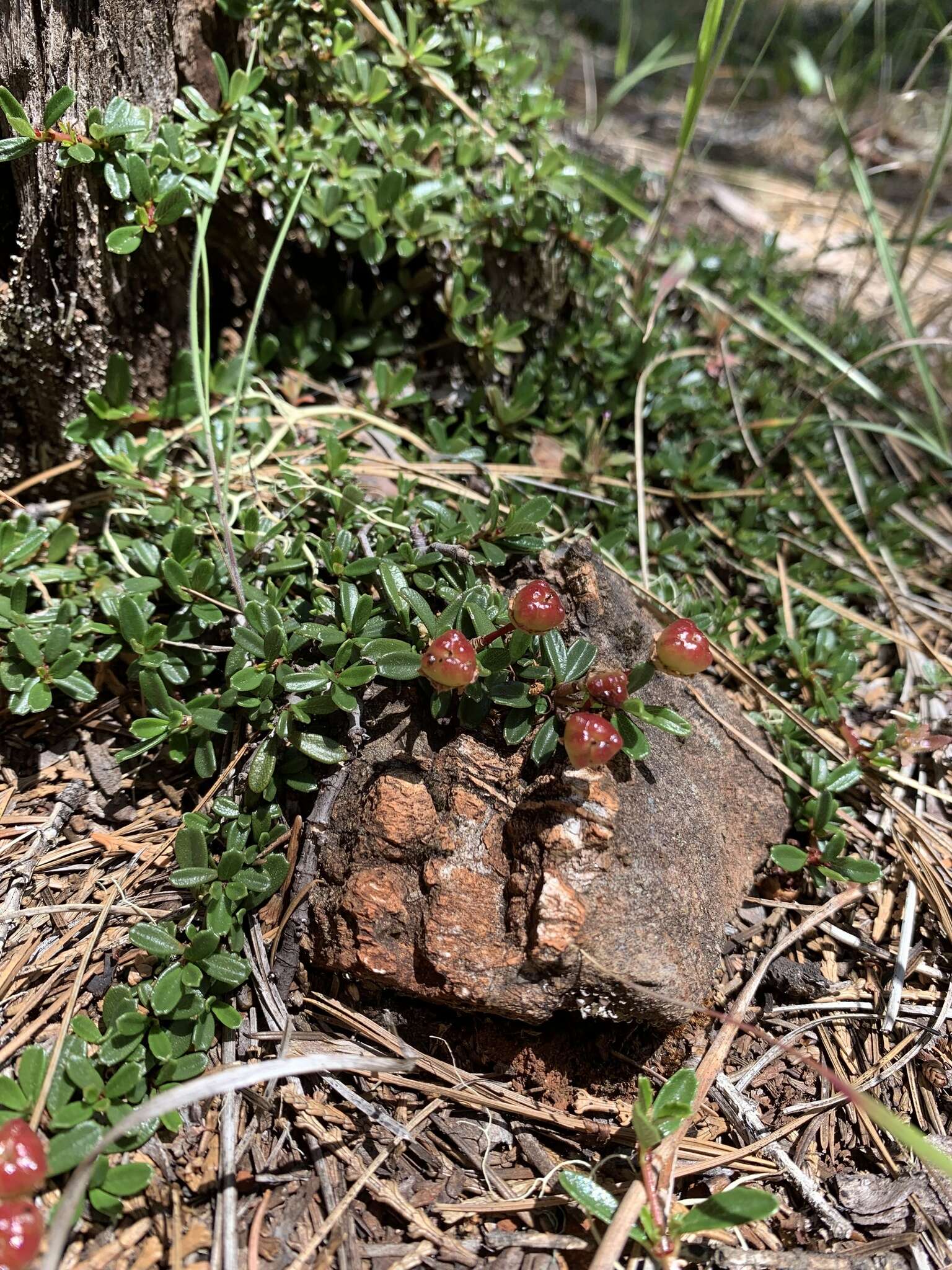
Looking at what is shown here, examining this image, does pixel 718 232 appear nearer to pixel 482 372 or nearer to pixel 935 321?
pixel 935 321

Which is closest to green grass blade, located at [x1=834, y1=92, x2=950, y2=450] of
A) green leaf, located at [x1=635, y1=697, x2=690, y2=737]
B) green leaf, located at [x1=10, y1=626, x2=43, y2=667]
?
green leaf, located at [x1=635, y1=697, x2=690, y2=737]

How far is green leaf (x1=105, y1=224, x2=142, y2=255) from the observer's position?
257 centimetres

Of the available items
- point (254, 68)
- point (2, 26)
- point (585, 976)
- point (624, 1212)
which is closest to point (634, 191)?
point (254, 68)

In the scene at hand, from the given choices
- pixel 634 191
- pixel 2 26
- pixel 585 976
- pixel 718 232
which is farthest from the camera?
pixel 718 232

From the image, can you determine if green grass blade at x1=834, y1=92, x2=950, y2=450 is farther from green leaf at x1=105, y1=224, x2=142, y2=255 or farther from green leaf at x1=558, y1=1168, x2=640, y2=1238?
green leaf at x1=558, y1=1168, x2=640, y2=1238

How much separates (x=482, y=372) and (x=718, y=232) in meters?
2.29

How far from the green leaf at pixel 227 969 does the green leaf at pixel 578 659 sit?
103cm

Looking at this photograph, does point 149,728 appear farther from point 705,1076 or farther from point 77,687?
point 705,1076

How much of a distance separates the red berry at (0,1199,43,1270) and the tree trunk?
6.97 ft

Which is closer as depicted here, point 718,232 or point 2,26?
point 2,26

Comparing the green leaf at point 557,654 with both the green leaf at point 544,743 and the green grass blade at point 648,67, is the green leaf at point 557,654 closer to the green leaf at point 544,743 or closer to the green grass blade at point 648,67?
the green leaf at point 544,743

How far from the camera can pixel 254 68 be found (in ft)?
9.90

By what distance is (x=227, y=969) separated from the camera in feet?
6.89

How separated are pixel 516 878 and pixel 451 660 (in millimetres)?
543
